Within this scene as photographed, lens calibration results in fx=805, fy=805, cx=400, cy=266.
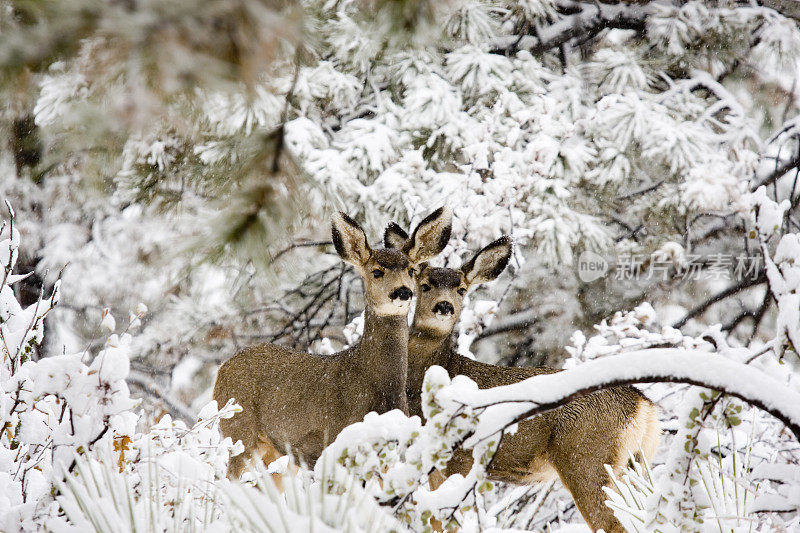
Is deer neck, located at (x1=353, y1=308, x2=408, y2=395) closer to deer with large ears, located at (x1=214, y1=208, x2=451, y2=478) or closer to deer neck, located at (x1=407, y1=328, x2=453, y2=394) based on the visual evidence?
deer with large ears, located at (x1=214, y1=208, x2=451, y2=478)

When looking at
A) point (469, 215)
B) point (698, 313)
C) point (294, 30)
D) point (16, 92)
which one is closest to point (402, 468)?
point (294, 30)

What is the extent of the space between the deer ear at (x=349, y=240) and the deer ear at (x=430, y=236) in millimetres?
218

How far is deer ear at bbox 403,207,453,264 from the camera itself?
3.71 meters

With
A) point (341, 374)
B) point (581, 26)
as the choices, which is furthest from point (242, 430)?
point (581, 26)

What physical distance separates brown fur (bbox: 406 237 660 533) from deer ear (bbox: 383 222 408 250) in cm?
25

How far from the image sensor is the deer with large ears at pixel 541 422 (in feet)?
10.9

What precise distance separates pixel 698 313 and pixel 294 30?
614 cm

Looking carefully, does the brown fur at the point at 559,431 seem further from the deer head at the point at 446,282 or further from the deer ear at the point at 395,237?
the deer ear at the point at 395,237

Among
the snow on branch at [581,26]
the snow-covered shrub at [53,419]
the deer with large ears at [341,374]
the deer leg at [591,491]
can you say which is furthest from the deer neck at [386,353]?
the snow on branch at [581,26]

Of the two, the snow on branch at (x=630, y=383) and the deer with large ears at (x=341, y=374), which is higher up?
the snow on branch at (x=630, y=383)

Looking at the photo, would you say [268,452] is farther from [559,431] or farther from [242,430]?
[559,431]

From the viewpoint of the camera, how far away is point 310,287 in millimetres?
6973

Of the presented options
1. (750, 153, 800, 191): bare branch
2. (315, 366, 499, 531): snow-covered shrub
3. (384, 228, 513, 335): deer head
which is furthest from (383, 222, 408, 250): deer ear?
(750, 153, 800, 191): bare branch

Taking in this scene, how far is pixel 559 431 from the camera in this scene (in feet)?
11.3
